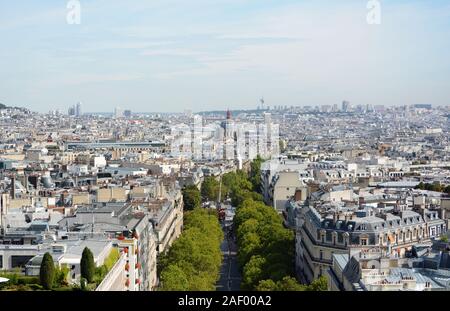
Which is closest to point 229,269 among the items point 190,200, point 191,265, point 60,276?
point 191,265

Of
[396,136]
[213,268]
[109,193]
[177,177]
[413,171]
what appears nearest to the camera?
[213,268]

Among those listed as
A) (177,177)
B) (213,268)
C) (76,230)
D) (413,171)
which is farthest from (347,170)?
(76,230)

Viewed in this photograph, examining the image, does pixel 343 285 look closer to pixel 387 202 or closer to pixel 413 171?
pixel 387 202

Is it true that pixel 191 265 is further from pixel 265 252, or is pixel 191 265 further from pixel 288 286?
pixel 288 286

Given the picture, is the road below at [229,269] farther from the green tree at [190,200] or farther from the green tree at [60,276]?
the green tree at [60,276]

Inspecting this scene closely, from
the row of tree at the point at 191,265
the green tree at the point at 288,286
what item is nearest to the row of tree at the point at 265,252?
the green tree at the point at 288,286

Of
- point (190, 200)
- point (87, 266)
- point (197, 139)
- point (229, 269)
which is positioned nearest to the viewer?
point (87, 266)
